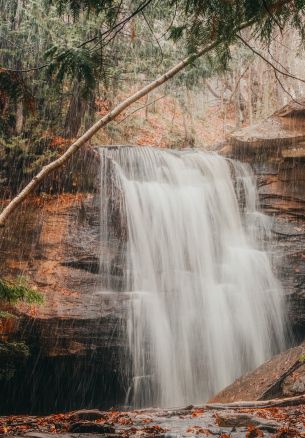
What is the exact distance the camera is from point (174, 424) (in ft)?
18.0

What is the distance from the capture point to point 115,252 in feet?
34.2

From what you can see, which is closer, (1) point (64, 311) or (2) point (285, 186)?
(1) point (64, 311)

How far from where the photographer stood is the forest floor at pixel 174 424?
4633mm

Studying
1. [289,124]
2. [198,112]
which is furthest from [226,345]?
[198,112]

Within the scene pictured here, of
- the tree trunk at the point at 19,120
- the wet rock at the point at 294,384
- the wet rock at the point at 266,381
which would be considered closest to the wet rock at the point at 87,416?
the wet rock at the point at 266,381

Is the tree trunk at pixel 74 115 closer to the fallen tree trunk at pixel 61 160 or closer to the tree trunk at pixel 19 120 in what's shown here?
the tree trunk at pixel 19 120

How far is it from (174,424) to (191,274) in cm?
577

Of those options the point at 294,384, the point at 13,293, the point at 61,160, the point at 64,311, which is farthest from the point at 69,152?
the point at 64,311

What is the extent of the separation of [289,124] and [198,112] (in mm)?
13005

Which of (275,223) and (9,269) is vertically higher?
(275,223)

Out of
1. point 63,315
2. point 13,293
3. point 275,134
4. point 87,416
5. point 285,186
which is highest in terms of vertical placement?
point 275,134

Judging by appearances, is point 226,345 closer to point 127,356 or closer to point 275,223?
point 127,356

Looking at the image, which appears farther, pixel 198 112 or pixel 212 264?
pixel 198 112

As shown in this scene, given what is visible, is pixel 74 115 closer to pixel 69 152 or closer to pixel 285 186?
pixel 285 186
